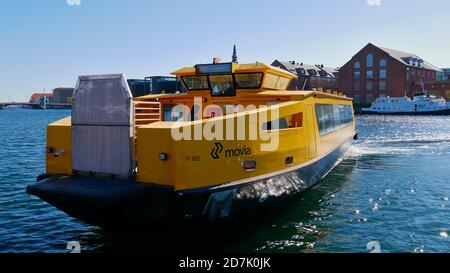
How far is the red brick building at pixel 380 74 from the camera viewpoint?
264 ft

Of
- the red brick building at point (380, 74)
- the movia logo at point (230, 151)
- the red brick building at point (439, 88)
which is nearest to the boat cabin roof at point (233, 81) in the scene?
Result: the movia logo at point (230, 151)

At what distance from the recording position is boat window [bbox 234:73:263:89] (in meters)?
10.3

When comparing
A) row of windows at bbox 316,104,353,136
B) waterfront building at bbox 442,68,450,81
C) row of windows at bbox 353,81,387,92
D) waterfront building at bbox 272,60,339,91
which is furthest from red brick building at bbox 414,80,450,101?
row of windows at bbox 316,104,353,136

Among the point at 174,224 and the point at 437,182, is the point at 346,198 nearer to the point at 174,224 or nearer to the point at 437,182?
the point at 437,182

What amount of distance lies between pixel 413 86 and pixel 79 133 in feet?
286

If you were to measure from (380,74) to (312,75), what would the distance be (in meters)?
15.1

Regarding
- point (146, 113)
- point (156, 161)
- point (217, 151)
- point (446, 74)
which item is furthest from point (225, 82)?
point (446, 74)

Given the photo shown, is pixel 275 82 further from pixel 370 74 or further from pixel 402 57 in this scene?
pixel 402 57

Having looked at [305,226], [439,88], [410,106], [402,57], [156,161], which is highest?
[402,57]

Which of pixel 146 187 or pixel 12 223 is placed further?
pixel 12 223

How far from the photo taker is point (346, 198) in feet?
38.0

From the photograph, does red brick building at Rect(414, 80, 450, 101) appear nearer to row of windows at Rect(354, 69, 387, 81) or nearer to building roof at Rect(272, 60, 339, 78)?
row of windows at Rect(354, 69, 387, 81)

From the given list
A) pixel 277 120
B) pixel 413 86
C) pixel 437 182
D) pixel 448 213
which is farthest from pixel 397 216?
pixel 413 86

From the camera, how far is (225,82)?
1060 centimetres
